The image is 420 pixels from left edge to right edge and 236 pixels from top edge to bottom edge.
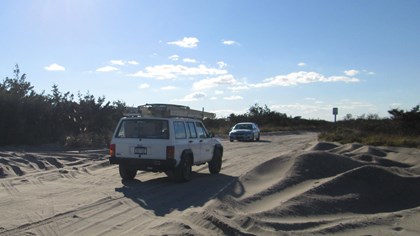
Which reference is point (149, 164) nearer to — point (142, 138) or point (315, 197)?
point (142, 138)

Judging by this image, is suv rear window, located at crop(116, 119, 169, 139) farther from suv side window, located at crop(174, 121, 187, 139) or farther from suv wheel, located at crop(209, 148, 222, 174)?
suv wheel, located at crop(209, 148, 222, 174)

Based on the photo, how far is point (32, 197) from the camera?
10.8 m

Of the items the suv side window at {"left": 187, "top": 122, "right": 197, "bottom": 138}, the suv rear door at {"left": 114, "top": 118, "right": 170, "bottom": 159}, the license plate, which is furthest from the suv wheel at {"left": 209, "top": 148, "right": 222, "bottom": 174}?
the license plate

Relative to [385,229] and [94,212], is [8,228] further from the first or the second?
[385,229]

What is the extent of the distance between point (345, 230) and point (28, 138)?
22020 millimetres

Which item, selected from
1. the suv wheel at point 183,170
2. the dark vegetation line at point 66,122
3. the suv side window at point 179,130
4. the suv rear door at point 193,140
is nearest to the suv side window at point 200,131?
the suv rear door at point 193,140

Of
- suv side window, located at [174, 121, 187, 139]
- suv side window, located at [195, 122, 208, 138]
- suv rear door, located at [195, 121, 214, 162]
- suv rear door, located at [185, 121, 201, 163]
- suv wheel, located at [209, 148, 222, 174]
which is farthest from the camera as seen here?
suv wheel, located at [209, 148, 222, 174]

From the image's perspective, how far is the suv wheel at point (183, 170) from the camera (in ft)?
44.2

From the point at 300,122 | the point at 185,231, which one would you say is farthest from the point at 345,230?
the point at 300,122

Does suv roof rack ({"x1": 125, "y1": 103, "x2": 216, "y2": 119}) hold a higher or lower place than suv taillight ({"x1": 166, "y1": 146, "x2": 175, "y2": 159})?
higher

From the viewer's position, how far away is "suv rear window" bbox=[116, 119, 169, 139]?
1357 cm

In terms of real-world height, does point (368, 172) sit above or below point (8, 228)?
above

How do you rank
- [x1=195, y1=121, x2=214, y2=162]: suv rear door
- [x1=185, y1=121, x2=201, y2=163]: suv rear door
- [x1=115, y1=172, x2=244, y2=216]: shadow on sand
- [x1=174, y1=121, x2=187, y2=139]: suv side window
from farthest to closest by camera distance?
[x1=195, y1=121, x2=214, y2=162]: suv rear door → [x1=185, y1=121, x2=201, y2=163]: suv rear door → [x1=174, y1=121, x2=187, y2=139]: suv side window → [x1=115, y1=172, x2=244, y2=216]: shadow on sand

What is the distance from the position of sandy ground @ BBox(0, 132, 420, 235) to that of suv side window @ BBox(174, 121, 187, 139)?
129 centimetres
